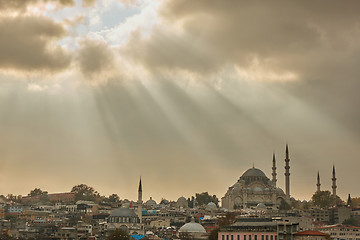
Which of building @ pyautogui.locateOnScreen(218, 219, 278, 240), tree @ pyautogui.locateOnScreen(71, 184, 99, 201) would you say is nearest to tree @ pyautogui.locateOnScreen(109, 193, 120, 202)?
tree @ pyautogui.locateOnScreen(71, 184, 99, 201)

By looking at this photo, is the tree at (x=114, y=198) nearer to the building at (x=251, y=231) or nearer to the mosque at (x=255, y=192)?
the mosque at (x=255, y=192)

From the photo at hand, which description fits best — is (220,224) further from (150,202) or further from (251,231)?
(150,202)

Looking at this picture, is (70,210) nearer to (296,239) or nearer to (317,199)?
(317,199)

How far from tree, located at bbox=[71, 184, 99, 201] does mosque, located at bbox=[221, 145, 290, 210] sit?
3840 centimetres

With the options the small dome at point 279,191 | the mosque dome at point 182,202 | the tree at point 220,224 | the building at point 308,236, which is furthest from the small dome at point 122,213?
the building at point 308,236

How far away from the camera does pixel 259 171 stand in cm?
15562

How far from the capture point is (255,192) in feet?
488

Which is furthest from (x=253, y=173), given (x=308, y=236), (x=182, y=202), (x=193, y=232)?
(x=308, y=236)

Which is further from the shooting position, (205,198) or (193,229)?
(205,198)

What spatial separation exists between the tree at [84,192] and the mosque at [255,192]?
1512 inches

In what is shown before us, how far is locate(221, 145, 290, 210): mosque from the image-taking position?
478 ft

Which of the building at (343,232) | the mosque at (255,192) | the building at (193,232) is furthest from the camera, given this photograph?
the mosque at (255,192)

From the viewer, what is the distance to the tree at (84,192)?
583 feet

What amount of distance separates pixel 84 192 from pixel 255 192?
52.9m
